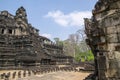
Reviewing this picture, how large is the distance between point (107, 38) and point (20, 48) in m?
26.8

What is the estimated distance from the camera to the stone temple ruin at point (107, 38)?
5.57 m

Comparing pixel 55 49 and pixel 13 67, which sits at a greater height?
pixel 55 49

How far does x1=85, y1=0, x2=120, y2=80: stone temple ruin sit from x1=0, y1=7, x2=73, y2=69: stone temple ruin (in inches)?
806

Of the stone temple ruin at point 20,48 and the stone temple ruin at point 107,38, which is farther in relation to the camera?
the stone temple ruin at point 20,48

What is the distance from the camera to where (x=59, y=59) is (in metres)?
33.3

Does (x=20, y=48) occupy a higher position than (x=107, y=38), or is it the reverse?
(x=20, y=48)

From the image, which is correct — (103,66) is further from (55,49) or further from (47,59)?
(55,49)

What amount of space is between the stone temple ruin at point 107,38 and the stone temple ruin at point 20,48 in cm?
2048

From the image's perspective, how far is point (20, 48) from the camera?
3102 cm

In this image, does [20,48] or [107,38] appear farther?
[20,48]

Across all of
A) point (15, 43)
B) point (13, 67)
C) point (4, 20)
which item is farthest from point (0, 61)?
point (4, 20)

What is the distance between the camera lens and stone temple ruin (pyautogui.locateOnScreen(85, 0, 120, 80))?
18.3 ft

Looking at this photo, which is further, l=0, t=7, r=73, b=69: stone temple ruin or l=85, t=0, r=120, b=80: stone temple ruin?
l=0, t=7, r=73, b=69: stone temple ruin

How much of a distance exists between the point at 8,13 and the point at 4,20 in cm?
399
